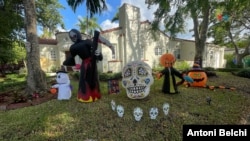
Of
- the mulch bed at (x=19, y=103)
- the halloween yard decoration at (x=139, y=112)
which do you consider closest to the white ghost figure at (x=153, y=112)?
the halloween yard decoration at (x=139, y=112)

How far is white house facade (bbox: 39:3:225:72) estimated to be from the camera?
13969mm

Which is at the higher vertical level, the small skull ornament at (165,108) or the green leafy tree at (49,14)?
the green leafy tree at (49,14)

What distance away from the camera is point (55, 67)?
706 inches

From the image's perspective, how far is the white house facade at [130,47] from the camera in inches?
550

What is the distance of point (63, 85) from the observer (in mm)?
4922

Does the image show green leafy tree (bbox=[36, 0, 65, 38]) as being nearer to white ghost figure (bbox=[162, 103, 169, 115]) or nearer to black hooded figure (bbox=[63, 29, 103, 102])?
black hooded figure (bbox=[63, 29, 103, 102])

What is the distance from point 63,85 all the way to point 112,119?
2090mm

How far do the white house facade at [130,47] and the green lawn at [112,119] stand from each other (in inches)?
367

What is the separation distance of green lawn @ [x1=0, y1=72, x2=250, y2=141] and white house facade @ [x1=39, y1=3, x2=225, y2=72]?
9.33m

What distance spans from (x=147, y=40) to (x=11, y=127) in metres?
14.1

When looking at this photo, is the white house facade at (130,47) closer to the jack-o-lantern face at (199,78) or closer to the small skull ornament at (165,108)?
the jack-o-lantern face at (199,78)

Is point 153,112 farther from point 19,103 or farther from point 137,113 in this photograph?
point 19,103

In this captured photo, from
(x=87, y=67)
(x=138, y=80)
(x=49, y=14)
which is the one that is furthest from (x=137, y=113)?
(x=49, y=14)

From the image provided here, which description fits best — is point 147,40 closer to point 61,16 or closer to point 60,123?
point 61,16
